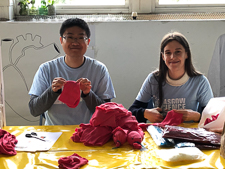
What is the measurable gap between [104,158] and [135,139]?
→ 0.59ft

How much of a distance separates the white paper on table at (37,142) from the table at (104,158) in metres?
0.03

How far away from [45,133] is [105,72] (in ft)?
2.14

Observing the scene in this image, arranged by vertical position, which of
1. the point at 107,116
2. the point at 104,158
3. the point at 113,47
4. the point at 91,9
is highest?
the point at 91,9

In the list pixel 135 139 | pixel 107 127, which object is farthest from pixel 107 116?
pixel 135 139

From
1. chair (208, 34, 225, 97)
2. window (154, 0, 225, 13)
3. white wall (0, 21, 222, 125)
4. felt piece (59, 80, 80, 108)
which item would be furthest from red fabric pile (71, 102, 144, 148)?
window (154, 0, 225, 13)

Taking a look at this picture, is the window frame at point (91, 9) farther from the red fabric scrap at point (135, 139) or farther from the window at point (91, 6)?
the red fabric scrap at point (135, 139)

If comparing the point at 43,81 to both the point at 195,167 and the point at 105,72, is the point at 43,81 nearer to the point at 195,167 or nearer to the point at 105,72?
the point at 105,72

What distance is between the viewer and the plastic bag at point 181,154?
40.9 inches

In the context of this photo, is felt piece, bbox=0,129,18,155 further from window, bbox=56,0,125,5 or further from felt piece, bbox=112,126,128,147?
window, bbox=56,0,125,5

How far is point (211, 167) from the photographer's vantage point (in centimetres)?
100

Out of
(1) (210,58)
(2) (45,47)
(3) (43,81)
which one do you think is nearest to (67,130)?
(3) (43,81)

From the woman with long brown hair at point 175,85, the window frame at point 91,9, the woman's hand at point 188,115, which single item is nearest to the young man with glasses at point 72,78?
the woman with long brown hair at point 175,85

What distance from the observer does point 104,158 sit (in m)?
1.08

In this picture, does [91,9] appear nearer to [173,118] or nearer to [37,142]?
[173,118]
